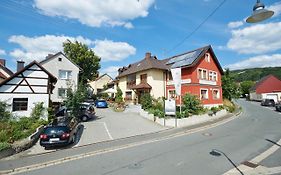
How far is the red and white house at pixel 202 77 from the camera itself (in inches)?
1091

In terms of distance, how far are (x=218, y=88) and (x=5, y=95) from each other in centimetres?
2830

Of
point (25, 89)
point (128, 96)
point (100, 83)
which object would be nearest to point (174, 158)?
point (25, 89)

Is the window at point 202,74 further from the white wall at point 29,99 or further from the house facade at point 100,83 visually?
the house facade at point 100,83

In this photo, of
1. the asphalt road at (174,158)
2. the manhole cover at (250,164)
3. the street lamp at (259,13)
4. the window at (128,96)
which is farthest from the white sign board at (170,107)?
the window at (128,96)

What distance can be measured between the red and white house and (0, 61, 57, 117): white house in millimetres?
17446

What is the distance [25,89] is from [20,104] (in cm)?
144

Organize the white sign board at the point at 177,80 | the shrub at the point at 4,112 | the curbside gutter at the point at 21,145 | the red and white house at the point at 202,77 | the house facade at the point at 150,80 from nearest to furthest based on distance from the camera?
the curbside gutter at the point at 21,145, the shrub at the point at 4,112, the white sign board at the point at 177,80, the red and white house at the point at 202,77, the house facade at the point at 150,80

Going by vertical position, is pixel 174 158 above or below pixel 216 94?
below

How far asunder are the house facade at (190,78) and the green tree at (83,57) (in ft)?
51.4

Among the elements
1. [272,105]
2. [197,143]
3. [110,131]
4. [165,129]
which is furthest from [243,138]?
[272,105]

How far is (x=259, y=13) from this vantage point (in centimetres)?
568

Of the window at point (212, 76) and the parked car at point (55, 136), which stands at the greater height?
the window at point (212, 76)

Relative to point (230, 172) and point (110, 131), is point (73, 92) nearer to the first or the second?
point (110, 131)

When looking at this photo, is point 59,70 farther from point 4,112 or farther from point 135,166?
point 135,166
